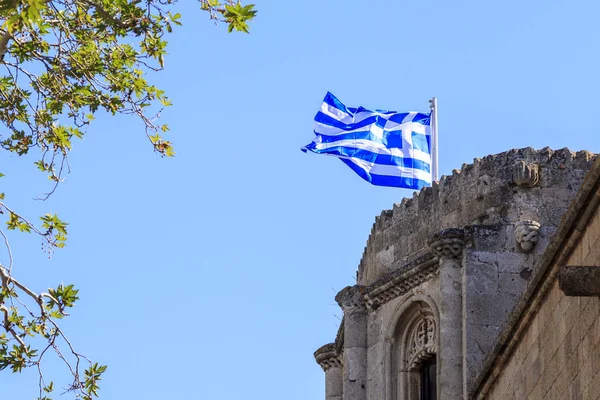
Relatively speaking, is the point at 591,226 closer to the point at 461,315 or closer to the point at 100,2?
the point at 100,2

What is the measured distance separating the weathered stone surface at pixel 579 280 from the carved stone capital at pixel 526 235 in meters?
9.32

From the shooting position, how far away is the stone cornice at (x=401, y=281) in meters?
24.4

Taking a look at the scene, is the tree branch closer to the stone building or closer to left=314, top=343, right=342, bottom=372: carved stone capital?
the stone building

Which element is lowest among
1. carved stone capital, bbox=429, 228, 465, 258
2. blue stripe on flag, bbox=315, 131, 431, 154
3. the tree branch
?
the tree branch

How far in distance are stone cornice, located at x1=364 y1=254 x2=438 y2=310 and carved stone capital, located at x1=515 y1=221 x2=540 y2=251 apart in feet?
4.31

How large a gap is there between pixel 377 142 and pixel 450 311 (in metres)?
4.44

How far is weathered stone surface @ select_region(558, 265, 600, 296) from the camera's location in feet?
45.1

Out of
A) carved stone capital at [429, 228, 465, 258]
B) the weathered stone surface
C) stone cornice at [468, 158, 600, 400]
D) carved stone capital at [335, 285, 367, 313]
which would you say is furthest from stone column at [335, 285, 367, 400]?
the weathered stone surface

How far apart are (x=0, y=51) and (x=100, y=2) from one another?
174 centimetres

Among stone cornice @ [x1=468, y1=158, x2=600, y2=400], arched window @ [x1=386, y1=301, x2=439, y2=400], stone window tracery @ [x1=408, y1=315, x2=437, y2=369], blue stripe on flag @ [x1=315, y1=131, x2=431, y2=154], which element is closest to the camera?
stone cornice @ [x1=468, y1=158, x2=600, y2=400]

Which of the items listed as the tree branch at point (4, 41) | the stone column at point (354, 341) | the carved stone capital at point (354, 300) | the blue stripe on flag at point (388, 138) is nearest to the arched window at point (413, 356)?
the stone column at point (354, 341)

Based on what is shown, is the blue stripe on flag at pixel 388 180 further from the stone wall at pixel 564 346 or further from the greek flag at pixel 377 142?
the stone wall at pixel 564 346

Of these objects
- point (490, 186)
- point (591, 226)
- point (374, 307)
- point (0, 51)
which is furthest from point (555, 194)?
point (0, 51)

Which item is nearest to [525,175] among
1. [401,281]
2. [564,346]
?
[401,281]
